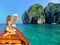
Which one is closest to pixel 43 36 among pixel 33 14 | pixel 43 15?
pixel 43 15

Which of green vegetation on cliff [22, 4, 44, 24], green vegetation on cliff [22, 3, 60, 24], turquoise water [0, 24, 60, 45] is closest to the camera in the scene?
turquoise water [0, 24, 60, 45]

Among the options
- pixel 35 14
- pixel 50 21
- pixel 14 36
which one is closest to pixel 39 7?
pixel 35 14

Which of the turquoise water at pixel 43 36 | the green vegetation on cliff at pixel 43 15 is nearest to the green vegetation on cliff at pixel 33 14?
the green vegetation on cliff at pixel 43 15

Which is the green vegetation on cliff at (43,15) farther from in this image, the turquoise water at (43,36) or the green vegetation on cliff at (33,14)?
the turquoise water at (43,36)

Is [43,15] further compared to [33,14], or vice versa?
[33,14]

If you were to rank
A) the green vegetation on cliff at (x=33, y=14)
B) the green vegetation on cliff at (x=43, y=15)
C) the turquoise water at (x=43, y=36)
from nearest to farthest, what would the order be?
the turquoise water at (x=43, y=36) < the green vegetation on cliff at (x=43, y=15) < the green vegetation on cliff at (x=33, y=14)

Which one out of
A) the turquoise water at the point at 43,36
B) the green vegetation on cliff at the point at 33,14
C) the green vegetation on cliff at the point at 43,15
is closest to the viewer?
the turquoise water at the point at 43,36

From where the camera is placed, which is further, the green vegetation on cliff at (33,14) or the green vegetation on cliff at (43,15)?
the green vegetation on cliff at (33,14)

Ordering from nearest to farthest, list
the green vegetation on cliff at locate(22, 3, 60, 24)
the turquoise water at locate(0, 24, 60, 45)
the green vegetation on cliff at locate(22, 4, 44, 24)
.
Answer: the turquoise water at locate(0, 24, 60, 45) → the green vegetation on cliff at locate(22, 3, 60, 24) → the green vegetation on cliff at locate(22, 4, 44, 24)

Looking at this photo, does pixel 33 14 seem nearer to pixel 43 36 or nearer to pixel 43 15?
pixel 43 15

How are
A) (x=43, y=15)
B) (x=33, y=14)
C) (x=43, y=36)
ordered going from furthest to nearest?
(x=33, y=14), (x=43, y=15), (x=43, y=36)

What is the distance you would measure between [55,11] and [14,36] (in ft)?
441

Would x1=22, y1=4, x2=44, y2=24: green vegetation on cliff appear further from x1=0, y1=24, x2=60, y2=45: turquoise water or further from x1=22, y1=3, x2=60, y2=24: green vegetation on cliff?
x1=0, y1=24, x2=60, y2=45: turquoise water

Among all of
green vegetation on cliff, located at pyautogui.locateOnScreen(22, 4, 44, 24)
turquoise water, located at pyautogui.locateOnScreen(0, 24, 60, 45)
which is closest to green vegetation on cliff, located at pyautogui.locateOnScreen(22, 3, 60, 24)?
green vegetation on cliff, located at pyautogui.locateOnScreen(22, 4, 44, 24)
